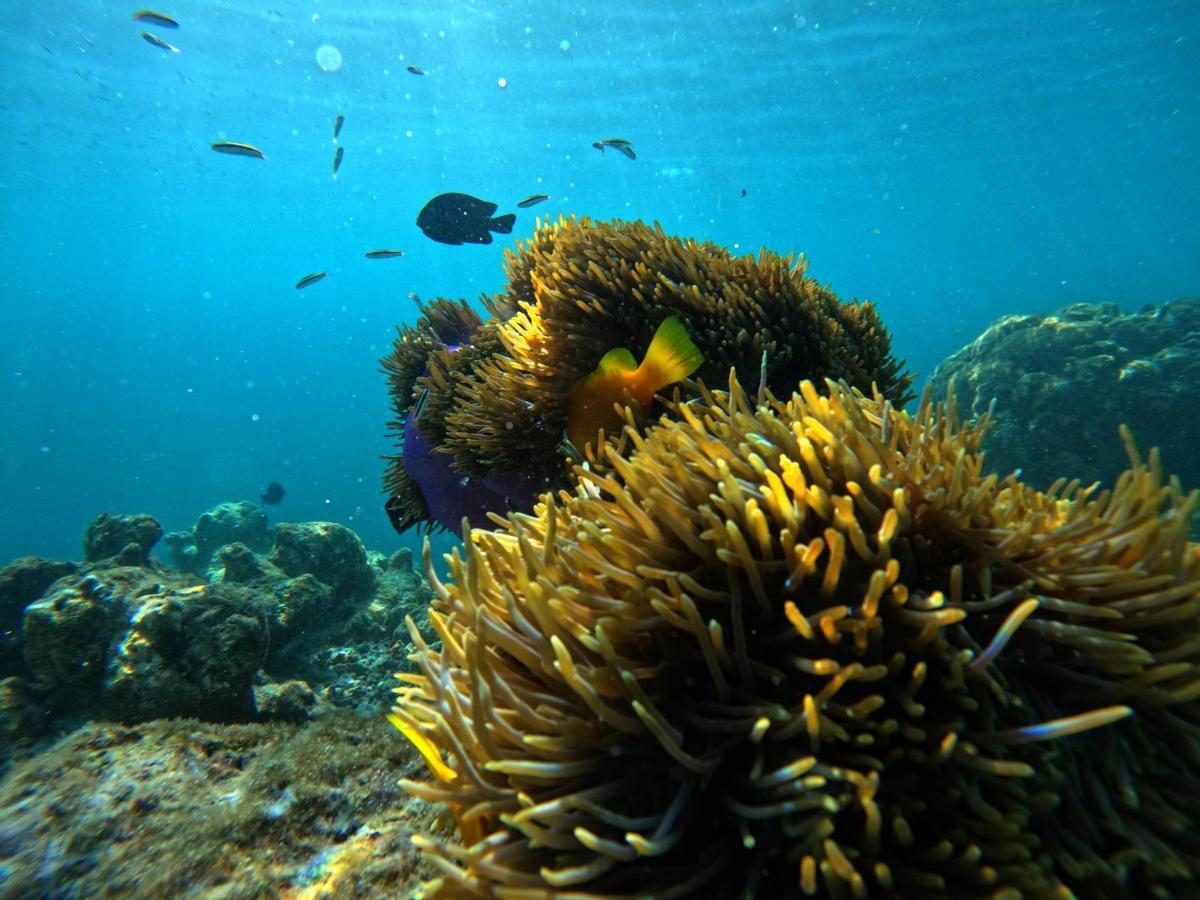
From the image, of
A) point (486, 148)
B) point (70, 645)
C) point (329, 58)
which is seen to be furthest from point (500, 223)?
point (486, 148)

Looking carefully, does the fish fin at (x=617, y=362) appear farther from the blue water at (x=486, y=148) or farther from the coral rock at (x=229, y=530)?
the coral rock at (x=229, y=530)

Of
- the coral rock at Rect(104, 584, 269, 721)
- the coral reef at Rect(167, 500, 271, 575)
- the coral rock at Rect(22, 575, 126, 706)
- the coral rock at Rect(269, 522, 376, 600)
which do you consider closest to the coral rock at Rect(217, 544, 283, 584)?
the coral rock at Rect(269, 522, 376, 600)

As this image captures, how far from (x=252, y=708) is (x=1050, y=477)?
11.9 meters

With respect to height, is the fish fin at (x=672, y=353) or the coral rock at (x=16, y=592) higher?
the coral rock at (x=16, y=592)

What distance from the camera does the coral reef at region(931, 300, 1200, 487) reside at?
1009cm

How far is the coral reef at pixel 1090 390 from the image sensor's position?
397 inches

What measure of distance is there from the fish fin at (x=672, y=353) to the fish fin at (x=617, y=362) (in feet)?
0.33

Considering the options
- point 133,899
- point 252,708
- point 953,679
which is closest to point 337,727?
point 133,899

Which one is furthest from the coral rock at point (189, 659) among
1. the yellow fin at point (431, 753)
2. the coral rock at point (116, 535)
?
the coral rock at point (116, 535)

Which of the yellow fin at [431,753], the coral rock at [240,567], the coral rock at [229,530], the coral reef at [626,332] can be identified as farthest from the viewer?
the coral rock at [229,530]

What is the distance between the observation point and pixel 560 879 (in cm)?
108

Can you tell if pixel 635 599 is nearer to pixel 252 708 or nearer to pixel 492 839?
pixel 492 839

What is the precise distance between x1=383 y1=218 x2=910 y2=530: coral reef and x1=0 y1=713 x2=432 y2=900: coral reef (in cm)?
148

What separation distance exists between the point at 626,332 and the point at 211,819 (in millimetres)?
2613
